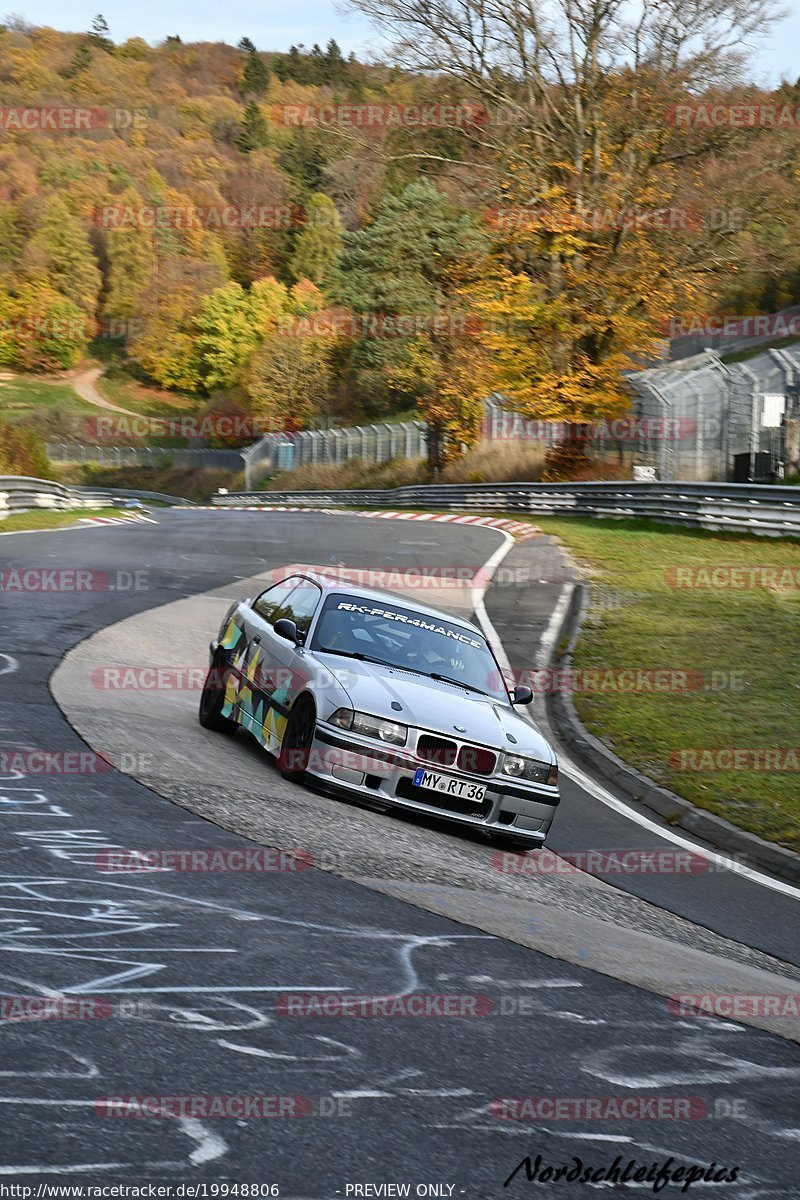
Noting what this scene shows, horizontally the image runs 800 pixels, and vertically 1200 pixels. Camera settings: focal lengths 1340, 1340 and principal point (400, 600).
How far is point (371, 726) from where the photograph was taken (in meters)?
8.70

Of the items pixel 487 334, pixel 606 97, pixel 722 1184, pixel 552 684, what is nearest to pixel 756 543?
pixel 552 684

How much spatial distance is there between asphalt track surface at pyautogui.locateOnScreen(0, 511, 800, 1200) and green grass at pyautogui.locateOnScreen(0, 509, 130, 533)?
2258cm

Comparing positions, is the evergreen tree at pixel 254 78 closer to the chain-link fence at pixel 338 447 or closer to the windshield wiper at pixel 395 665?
the chain-link fence at pixel 338 447

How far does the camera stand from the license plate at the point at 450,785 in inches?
342

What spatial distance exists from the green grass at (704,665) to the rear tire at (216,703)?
3682 millimetres

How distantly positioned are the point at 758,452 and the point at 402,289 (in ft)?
176

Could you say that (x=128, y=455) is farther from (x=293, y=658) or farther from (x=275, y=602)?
(x=293, y=658)

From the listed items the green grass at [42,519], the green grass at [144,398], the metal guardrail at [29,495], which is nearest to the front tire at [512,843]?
the green grass at [42,519]

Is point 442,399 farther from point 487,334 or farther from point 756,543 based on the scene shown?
point 756,543

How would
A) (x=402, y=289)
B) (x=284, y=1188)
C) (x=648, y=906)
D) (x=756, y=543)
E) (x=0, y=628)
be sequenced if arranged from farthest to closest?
(x=402, y=289) → (x=756, y=543) → (x=0, y=628) → (x=648, y=906) → (x=284, y=1188)

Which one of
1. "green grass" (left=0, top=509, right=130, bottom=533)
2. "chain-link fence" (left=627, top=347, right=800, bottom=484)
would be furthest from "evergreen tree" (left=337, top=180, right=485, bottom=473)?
"green grass" (left=0, top=509, right=130, bottom=533)

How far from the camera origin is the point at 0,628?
14805 millimetres

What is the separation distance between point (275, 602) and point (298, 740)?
2.13 m

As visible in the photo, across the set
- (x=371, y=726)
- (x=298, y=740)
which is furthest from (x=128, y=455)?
(x=371, y=726)
